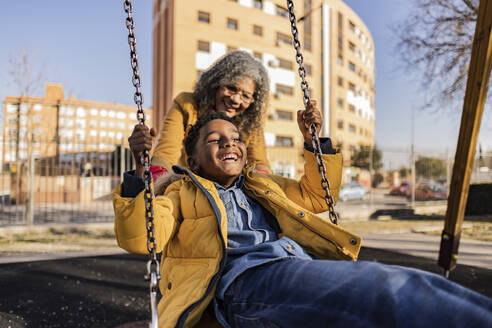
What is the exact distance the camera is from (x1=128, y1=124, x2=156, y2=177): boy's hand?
1468 mm

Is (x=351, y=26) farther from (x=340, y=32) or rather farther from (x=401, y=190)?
(x=401, y=190)

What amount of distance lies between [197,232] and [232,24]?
2465cm

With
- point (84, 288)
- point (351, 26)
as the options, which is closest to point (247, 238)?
point (84, 288)

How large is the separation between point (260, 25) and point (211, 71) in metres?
24.6

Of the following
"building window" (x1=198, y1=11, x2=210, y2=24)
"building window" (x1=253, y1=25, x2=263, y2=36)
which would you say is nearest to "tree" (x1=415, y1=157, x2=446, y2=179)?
"building window" (x1=198, y1=11, x2=210, y2=24)

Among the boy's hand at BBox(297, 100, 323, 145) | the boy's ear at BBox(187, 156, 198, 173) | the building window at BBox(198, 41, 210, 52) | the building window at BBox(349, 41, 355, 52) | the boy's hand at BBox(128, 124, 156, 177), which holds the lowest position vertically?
the boy's ear at BBox(187, 156, 198, 173)

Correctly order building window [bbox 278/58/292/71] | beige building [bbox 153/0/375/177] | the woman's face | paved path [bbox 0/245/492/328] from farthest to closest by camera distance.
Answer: building window [bbox 278/58/292/71], beige building [bbox 153/0/375/177], paved path [bbox 0/245/492/328], the woman's face

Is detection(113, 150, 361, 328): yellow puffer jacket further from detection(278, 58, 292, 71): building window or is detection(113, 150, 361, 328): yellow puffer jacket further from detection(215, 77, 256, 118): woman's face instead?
detection(278, 58, 292, 71): building window

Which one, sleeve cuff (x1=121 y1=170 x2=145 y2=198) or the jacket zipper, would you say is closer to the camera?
the jacket zipper

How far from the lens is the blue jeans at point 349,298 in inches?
32.1

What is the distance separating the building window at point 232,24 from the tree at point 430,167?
54.6 ft

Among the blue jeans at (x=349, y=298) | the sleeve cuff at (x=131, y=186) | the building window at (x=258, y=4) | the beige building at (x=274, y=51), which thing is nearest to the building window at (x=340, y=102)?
the beige building at (x=274, y=51)

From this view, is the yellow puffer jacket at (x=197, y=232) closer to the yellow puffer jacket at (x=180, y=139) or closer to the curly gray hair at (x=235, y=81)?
the yellow puffer jacket at (x=180, y=139)

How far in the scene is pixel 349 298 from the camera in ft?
3.09
